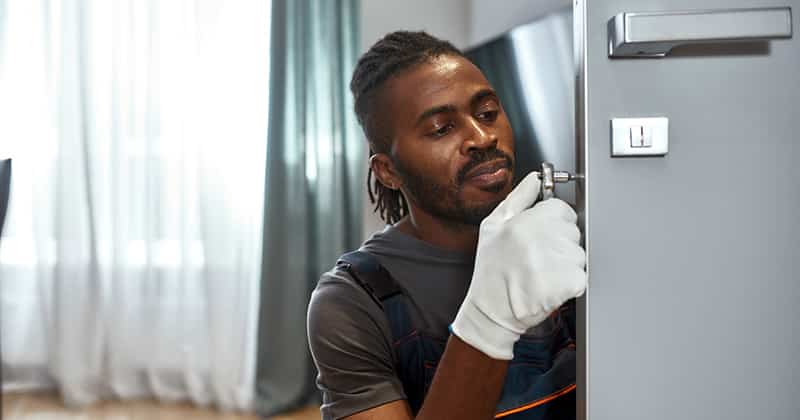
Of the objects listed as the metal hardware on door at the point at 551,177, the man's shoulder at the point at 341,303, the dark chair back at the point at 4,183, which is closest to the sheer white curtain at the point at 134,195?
the dark chair back at the point at 4,183

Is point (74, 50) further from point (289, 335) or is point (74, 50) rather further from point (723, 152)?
point (723, 152)

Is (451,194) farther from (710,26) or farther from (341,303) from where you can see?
(710,26)

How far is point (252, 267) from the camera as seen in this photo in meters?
2.69

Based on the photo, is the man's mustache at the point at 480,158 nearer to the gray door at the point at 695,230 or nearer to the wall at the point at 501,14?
the gray door at the point at 695,230

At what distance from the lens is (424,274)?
1.20 m

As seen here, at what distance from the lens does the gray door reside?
0.66 metres

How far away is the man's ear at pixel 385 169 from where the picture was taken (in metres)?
1.24

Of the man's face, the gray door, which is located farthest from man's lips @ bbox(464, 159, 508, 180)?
the gray door

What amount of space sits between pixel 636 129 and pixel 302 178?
2048 mm

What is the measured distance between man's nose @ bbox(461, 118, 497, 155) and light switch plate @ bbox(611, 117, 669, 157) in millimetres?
463

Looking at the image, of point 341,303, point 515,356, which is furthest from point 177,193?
point 515,356

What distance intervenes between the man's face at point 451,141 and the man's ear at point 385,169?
0.12ft

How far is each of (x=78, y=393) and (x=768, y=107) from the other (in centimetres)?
265

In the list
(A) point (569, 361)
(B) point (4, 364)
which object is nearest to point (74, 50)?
(B) point (4, 364)
